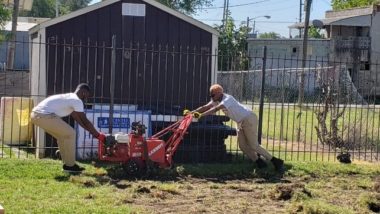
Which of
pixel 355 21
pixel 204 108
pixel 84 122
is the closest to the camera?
pixel 84 122

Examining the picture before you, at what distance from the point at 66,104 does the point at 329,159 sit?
5938mm

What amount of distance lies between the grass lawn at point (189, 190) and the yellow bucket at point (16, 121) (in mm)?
2690

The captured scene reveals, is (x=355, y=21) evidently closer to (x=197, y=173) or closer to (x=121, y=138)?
(x=197, y=173)

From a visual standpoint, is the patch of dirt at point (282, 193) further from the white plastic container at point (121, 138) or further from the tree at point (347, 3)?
the tree at point (347, 3)

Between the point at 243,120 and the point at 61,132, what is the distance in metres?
3.15

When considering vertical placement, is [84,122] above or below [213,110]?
below

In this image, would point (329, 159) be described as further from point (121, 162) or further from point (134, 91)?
point (121, 162)

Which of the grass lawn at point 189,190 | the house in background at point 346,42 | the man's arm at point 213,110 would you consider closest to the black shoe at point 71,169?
the grass lawn at point 189,190

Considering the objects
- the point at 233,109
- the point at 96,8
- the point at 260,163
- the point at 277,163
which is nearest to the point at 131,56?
the point at 96,8

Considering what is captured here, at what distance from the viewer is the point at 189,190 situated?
909 centimetres

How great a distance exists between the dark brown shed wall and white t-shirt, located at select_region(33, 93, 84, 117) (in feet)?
7.13

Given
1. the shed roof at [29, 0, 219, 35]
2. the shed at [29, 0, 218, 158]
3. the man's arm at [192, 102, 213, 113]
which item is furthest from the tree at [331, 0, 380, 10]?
the man's arm at [192, 102, 213, 113]

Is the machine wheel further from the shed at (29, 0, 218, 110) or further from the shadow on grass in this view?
the shed at (29, 0, 218, 110)

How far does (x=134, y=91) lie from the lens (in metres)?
12.6
